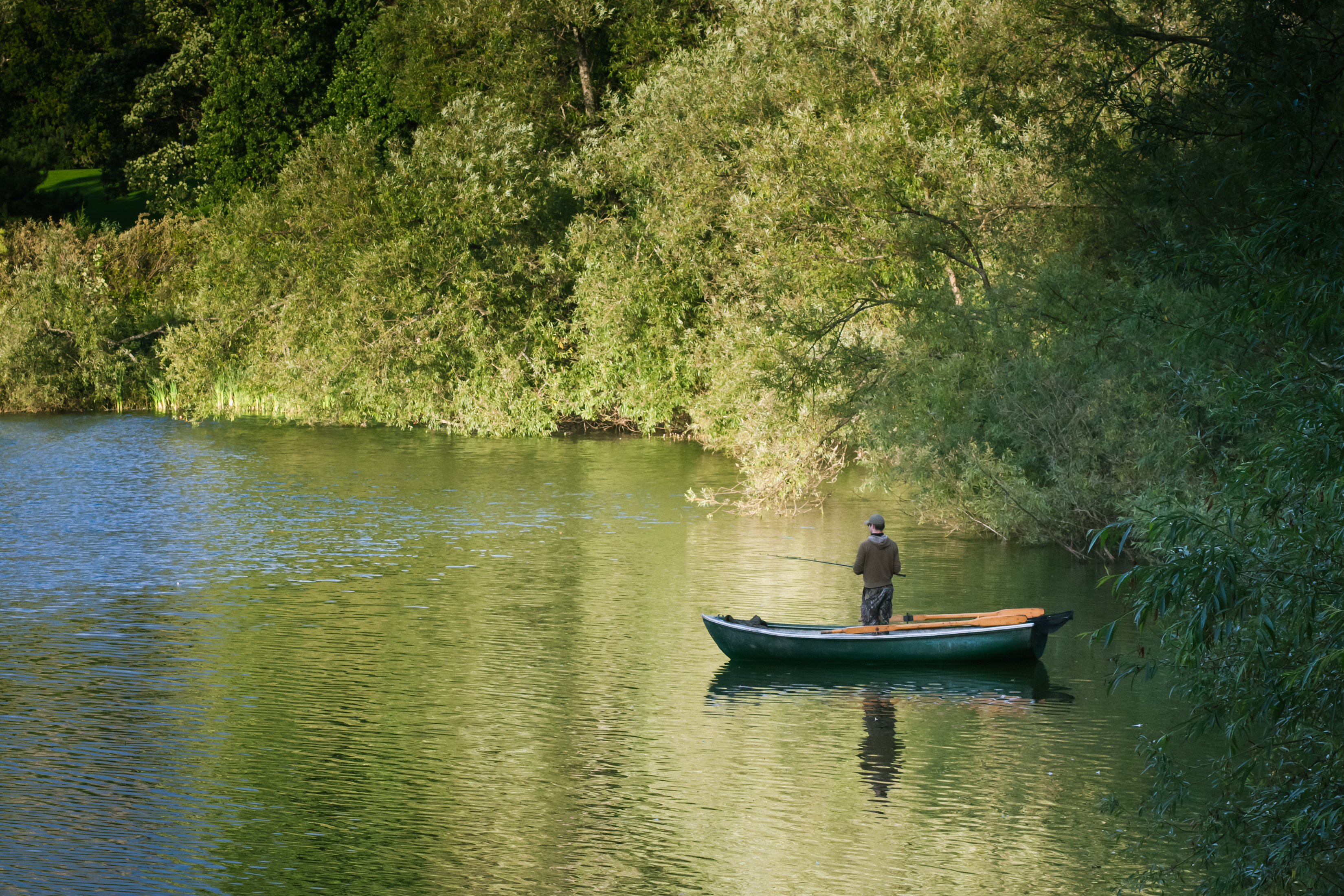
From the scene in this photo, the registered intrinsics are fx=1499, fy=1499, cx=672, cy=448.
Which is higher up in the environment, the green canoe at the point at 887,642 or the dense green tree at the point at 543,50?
the dense green tree at the point at 543,50

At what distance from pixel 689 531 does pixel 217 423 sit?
2802 cm

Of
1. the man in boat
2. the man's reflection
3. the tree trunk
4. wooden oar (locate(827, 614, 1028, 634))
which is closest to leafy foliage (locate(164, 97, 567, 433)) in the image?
the tree trunk

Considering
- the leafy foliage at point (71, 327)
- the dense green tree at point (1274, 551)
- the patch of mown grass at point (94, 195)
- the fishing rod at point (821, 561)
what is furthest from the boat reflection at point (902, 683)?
the patch of mown grass at point (94, 195)

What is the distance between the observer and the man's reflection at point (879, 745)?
14289 mm

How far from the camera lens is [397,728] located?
1614 centimetres

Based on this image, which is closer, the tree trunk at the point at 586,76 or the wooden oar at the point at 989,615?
the wooden oar at the point at 989,615

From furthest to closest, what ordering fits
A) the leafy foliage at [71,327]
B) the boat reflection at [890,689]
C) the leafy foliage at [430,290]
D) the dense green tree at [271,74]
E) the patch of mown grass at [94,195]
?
the patch of mown grass at [94,195] < the dense green tree at [271,74] < the leafy foliage at [71,327] < the leafy foliage at [430,290] < the boat reflection at [890,689]

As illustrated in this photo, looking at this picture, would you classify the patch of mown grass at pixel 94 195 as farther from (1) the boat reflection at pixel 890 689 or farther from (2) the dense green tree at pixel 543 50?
(1) the boat reflection at pixel 890 689

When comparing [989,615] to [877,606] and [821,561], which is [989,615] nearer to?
[877,606]

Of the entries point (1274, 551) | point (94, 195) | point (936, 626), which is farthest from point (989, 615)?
point (94, 195)

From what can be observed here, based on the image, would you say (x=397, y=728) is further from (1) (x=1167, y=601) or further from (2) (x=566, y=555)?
(2) (x=566, y=555)

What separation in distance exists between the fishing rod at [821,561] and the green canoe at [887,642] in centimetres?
294

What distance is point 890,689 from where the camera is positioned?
18.1 metres

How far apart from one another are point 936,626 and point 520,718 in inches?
217
